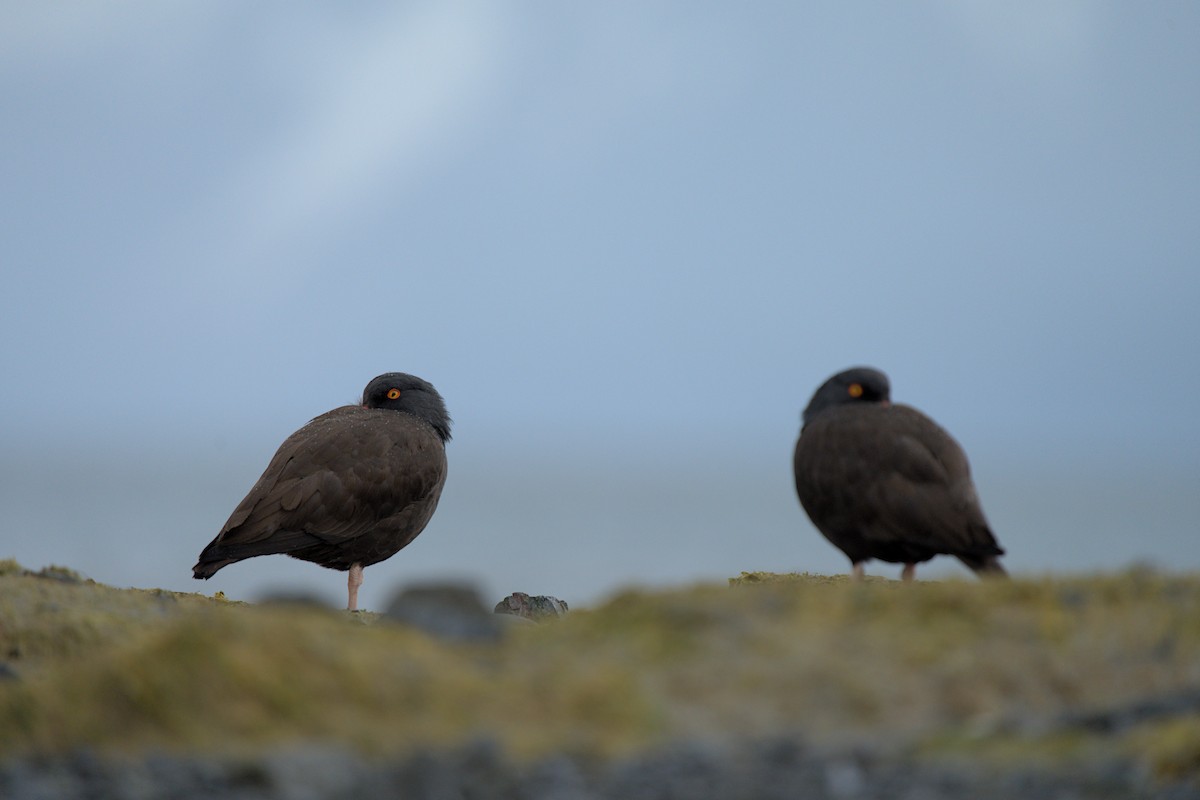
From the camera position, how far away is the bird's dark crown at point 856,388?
1084 cm

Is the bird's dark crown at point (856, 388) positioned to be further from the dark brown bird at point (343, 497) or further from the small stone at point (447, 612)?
the dark brown bird at point (343, 497)

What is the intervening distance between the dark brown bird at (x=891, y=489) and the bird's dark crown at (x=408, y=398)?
20.9 feet

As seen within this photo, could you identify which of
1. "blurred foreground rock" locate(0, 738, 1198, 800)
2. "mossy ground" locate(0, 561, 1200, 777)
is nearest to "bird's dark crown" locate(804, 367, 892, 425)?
"mossy ground" locate(0, 561, 1200, 777)

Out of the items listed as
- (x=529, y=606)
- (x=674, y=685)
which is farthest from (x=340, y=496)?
(x=674, y=685)

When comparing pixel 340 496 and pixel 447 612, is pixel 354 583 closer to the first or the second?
pixel 340 496

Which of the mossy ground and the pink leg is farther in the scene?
the pink leg

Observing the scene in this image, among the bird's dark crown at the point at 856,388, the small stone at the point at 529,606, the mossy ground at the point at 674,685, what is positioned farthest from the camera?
the small stone at the point at 529,606

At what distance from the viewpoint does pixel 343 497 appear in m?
13.8

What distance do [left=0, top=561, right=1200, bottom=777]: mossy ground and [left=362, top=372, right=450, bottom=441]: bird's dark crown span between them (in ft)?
29.1

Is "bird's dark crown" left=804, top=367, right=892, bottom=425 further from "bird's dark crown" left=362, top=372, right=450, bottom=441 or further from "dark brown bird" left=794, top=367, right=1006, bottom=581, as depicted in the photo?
"bird's dark crown" left=362, top=372, right=450, bottom=441

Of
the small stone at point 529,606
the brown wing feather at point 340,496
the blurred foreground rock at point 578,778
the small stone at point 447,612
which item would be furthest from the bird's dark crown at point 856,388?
the blurred foreground rock at point 578,778

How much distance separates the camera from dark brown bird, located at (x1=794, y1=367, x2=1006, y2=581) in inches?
384

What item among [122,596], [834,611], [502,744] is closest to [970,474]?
[834,611]

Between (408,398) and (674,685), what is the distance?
1052cm
